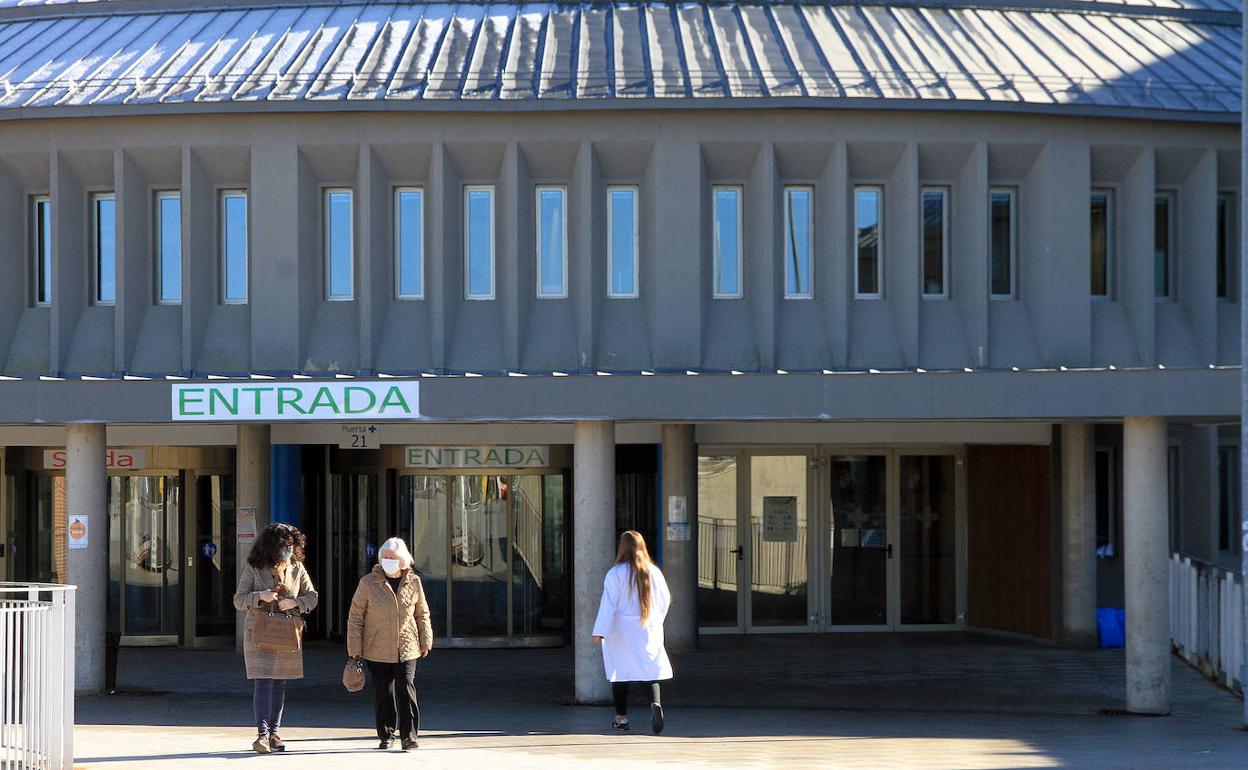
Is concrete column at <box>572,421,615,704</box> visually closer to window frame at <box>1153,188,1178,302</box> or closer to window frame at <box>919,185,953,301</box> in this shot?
window frame at <box>919,185,953,301</box>

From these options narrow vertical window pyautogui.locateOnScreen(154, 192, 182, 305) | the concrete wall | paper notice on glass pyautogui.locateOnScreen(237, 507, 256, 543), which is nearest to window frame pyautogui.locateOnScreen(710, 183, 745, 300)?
the concrete wall

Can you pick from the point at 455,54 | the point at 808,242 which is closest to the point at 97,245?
the point at 455,54

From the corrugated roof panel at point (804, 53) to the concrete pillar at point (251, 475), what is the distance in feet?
25.1

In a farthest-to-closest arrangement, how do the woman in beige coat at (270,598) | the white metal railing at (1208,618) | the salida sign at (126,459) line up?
the salida sign at (126,459)
the white metal railing at (1208,618)
the woman in beige coat at (270,598)

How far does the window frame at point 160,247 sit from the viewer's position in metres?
18.2

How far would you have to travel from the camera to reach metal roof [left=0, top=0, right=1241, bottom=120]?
58.6 ft

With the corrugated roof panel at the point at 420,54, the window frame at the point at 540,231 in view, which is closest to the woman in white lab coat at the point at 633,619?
the window frame at the point at 540,231

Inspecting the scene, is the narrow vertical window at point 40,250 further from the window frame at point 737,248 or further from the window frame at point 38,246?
the window frame at point 737,248

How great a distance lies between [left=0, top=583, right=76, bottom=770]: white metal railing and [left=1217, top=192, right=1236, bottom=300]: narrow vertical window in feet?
45.5

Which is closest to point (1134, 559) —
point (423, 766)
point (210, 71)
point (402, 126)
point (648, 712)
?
point (648, 712)

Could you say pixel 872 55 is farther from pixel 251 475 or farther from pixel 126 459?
pixel 126 459

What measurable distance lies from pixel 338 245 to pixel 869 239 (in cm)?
590

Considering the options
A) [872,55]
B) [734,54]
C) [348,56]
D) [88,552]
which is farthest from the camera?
[348,56]

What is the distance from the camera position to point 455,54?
63.9ft
